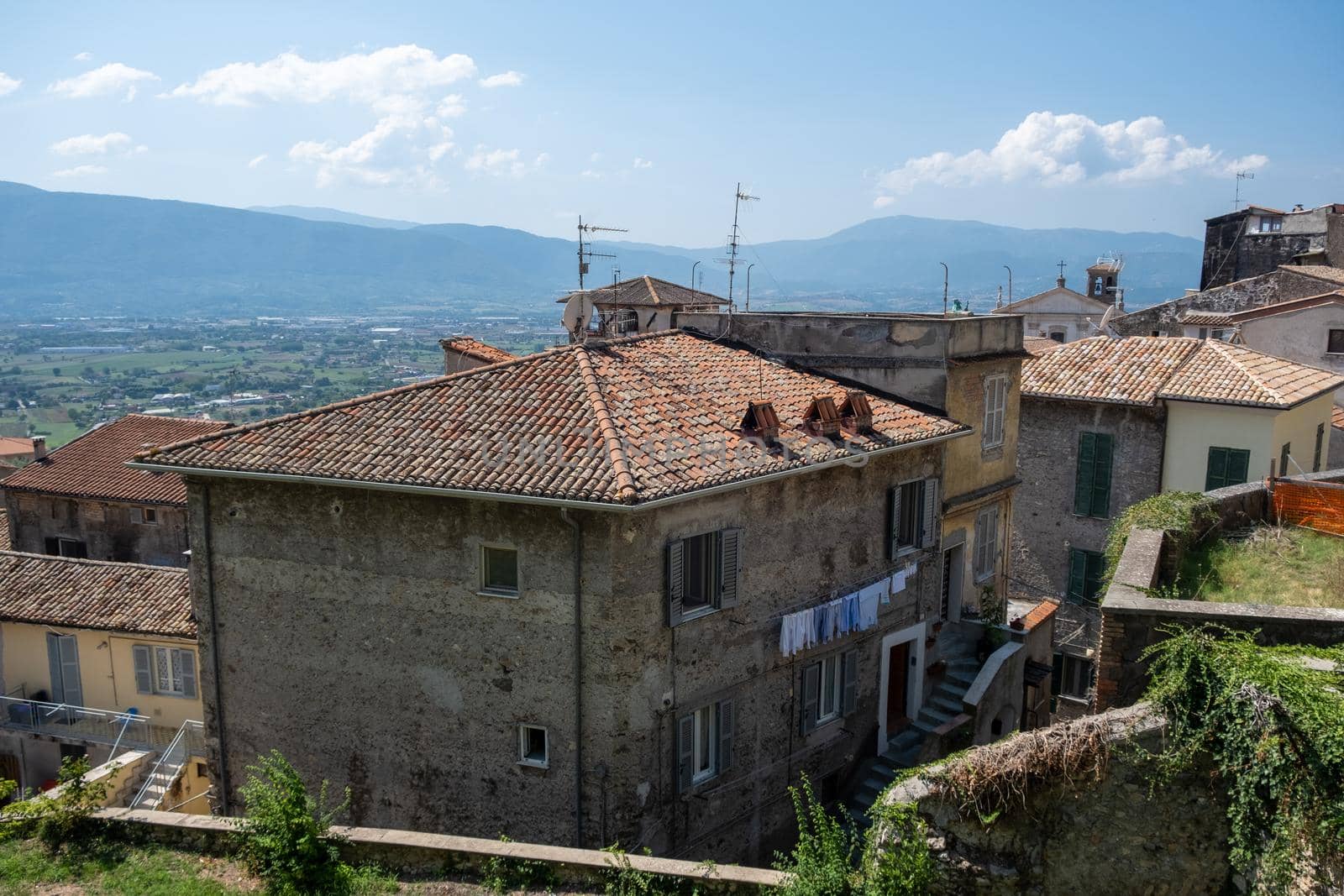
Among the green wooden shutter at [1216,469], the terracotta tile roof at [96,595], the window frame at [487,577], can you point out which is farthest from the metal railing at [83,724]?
the green wooden shutter at [1216,469]

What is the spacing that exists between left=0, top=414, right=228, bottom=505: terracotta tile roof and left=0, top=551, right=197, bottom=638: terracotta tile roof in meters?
9.55

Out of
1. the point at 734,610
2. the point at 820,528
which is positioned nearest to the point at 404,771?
the point at 734,610

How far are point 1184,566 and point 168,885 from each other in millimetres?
13243

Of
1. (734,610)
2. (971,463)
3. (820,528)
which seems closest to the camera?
(734,610)

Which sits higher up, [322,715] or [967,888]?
[967,888]

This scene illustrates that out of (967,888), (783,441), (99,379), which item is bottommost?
(99,379)

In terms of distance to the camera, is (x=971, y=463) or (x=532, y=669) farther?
(x=971, y=463)

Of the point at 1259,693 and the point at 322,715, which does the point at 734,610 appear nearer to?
the point at 322,715

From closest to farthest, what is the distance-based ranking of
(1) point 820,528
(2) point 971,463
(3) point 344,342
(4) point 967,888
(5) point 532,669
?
(4) point 967,888 < (5) point 532,669 < (1) point 820,528 < (2) point 971,463 < (3) point 344,342

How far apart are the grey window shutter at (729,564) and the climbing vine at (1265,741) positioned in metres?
6.92

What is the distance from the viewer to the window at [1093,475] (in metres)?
25.5

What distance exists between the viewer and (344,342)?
191m

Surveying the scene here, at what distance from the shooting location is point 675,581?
14.6 m

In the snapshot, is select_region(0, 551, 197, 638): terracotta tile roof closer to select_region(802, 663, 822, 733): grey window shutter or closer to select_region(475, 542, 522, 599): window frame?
select_region(475, 542, 522, 599): window frame
